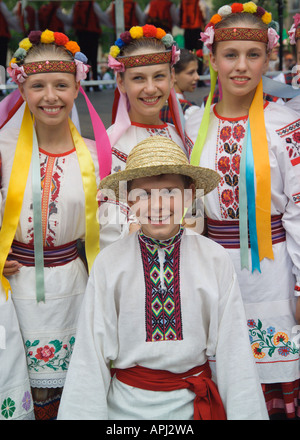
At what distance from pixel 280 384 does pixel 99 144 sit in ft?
5.15

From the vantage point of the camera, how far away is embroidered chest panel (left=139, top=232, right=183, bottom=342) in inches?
82.0

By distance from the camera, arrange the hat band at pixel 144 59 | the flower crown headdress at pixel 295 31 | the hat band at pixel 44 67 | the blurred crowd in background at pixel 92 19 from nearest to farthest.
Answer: the hat band at pixel 44 67 < the hat band at pixel 144 59 < the flower crown headdress at pixel 295 31 < the blurred crowd in background at pixel 92 19

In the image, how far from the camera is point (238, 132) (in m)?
2.72

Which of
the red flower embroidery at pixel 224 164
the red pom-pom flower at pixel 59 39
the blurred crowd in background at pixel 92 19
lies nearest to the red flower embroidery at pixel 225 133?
the red flower embroidery at pixel 224 164

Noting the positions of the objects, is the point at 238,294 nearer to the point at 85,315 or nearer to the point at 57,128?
the point at 85,315

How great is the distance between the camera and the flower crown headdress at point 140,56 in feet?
9.33

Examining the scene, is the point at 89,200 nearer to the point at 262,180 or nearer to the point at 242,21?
the point at 262,180

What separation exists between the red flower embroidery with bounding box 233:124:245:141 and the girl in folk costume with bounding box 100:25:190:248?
0.97 feet

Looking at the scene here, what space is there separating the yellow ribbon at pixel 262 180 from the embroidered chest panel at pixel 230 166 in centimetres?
8

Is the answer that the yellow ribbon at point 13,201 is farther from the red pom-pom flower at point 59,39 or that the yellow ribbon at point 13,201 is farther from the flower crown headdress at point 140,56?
the flower crown headdress at point 140,56

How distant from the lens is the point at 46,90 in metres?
2.62

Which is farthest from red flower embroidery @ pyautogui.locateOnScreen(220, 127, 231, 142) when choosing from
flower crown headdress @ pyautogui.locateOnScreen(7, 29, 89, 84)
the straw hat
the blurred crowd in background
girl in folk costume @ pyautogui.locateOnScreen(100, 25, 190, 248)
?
the blurred crowd in background

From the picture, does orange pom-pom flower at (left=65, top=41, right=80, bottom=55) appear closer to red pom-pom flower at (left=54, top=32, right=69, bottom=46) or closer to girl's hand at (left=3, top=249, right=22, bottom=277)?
red pom-pom flower at (left=54, top=32, right=69, bottom=46)
